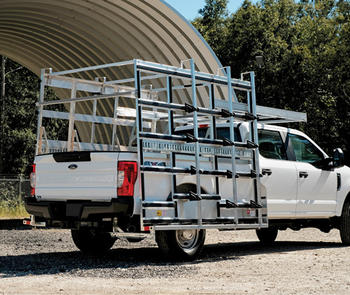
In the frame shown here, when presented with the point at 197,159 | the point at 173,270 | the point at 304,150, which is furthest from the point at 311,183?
the point at 173,270

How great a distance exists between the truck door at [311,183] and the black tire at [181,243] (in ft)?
8.12

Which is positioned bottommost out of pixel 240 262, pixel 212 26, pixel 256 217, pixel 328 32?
pixel 240 262

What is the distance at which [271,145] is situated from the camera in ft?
36.6

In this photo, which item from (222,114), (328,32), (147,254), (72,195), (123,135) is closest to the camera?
(72,195)

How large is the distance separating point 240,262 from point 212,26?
39.4m

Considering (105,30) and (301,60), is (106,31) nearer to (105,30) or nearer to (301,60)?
(105,30)

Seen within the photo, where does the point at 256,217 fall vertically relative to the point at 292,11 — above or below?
below

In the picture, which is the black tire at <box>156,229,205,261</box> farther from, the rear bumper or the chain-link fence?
the chain-link fence

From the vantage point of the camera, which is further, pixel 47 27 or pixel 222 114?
pixel 47 27

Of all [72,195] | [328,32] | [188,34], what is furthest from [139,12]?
[328,32]

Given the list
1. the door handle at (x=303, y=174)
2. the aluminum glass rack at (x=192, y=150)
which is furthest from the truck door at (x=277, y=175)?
the aluminum glass rack at (x=192, y=150)

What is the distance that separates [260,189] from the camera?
10359 mm

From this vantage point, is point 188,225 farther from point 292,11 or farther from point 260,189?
point 292,11

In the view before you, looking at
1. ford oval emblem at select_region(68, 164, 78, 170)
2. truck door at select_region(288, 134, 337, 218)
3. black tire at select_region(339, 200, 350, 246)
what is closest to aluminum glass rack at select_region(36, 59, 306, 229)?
truck door at select_region(288, 134, 337, 218)
